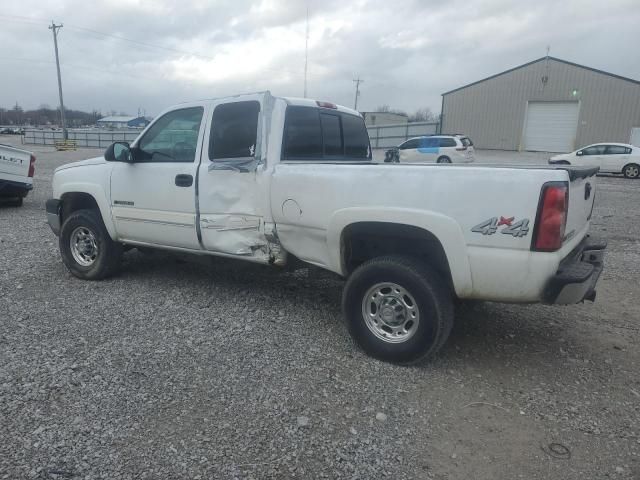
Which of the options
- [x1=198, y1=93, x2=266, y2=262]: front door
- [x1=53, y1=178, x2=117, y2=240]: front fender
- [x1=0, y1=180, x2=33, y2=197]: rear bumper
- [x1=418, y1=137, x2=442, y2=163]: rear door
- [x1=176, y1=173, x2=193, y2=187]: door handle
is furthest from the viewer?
[x1=418, y1=137, x2=442, y2=163]: rear door

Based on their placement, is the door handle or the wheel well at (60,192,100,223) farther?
the wheel well at (60,192,100,223)

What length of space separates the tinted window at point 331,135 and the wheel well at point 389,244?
4.29 feet

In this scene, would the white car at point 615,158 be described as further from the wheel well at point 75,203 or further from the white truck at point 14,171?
the wheel well at point 75,203

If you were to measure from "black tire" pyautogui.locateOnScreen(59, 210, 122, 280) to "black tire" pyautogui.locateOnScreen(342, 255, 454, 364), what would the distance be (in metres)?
3.06

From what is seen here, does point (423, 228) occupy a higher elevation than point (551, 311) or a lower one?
higher

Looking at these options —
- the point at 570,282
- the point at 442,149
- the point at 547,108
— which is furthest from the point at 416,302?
the point at 547,108

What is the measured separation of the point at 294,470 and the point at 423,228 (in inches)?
67.4

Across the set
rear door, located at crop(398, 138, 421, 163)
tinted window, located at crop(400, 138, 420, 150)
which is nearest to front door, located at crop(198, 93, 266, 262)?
rear door, located at crop(398, 138, 421, 163)

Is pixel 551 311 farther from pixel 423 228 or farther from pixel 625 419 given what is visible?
pixel 423 228

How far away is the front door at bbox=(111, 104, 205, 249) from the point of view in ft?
15.5

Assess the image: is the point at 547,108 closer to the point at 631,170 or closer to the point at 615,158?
the point at 615,158

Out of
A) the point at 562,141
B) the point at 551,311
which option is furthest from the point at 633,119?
the point at 551,311

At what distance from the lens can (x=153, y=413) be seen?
10.1 feet

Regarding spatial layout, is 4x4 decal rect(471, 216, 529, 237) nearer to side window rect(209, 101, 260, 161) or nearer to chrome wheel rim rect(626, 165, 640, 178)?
side window rect(209, 101, 260, 161)
